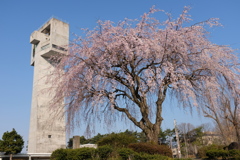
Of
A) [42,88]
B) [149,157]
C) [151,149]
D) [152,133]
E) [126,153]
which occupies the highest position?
[42,88]

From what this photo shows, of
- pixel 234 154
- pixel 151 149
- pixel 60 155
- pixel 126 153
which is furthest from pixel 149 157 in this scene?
pixel 234 154

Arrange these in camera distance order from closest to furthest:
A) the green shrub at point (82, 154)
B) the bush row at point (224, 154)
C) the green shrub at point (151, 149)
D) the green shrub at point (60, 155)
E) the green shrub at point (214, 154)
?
the green shrub at point (151, 149), the green shrub at point (82, 154), the green shrub at point (60, 155), the bush row at point (224, 154), the green shrub at point (214, 154)

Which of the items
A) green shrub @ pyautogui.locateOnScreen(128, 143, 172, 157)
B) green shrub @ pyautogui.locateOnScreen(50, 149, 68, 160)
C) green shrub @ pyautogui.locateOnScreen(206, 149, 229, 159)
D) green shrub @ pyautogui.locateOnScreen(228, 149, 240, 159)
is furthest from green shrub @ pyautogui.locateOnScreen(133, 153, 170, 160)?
green shrub @ pyautogui.locateOnScreen(206, 149, 229, 159)

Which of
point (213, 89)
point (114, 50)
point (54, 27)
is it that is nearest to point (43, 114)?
point (54, 27)

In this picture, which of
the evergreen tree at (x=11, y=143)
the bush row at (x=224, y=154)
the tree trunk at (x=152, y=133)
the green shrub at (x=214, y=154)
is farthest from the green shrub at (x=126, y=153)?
the evergreen tree at (x=11, y=143)

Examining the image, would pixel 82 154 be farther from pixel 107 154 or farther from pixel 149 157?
pixel 149 157

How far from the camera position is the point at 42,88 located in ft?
104

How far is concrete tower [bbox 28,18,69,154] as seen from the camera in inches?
1204

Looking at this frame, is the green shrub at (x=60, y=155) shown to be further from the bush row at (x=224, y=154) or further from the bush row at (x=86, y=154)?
the bush row at (x=224, y=154)

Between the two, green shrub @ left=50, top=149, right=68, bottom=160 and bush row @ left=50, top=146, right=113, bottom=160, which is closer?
bush row @ left=50, top=146, right=113, bottom=160

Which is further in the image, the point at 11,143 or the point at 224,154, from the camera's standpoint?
the point at 11,143

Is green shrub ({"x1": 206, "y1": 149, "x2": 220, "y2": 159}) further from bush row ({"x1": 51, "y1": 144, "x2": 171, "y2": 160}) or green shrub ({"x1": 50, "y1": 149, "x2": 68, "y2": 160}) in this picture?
green shrub ({"x1": 50, "y1": 149, "x2": 68, "y2": 160})

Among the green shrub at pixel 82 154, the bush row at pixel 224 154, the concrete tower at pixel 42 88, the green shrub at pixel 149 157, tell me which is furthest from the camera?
the concrete tower at pixel 42 88

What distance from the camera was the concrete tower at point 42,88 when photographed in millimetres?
30578
